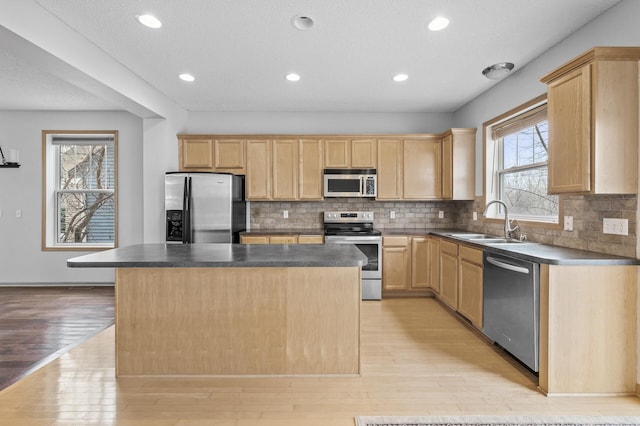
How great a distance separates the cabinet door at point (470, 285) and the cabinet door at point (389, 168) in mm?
1502

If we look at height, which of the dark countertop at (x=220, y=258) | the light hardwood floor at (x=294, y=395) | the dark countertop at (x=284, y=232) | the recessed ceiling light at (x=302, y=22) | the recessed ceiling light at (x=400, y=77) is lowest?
the light hardwood floor at (x=294, y=395)

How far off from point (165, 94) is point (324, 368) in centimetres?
387

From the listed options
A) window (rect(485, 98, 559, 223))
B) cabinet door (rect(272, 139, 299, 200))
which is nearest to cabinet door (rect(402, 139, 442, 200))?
window (rect(485, 98, 559, 223))

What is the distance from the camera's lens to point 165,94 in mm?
4438

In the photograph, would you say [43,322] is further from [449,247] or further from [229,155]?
[449,247]

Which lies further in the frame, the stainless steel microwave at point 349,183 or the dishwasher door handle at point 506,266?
the stainless steel microwave at point 349,183

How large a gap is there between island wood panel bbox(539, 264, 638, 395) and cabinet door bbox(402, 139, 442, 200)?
2.77 meters

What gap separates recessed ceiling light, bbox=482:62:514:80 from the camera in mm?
3369

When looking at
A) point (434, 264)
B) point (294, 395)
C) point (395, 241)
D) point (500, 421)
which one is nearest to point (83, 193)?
point (395, 241)

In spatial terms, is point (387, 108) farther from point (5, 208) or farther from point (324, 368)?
point (5, 208)

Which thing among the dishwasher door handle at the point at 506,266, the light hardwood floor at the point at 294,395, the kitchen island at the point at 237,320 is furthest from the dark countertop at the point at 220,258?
the dishwasher door handle at the point at 506,266

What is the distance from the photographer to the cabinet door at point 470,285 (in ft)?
10.7

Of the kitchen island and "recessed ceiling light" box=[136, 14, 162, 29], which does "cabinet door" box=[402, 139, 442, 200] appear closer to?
the kitchen island

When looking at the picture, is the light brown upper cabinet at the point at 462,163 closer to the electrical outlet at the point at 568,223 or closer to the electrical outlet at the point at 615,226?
the electrical outlet at the point at 568,223
